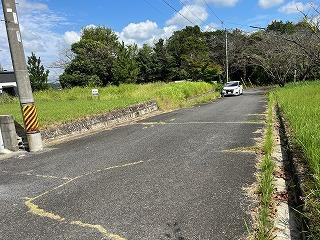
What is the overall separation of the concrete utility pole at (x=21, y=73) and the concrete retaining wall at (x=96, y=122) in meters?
0.90

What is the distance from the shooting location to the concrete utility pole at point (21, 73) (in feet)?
29.3

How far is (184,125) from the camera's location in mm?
12602

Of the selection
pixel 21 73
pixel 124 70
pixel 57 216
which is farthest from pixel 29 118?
pixel 124 70

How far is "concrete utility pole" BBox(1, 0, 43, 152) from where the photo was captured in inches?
352

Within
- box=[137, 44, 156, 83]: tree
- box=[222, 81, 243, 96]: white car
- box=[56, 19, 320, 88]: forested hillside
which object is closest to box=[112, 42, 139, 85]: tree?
box=[56, 19, 320, 88]: forested hillside

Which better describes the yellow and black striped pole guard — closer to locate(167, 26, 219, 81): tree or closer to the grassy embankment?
the grassy embankment

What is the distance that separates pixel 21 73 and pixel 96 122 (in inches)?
162

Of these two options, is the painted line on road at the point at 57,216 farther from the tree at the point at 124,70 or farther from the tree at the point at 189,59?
the tree at the point at 189,59

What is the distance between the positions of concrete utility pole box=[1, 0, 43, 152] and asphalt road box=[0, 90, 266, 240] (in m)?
0.71

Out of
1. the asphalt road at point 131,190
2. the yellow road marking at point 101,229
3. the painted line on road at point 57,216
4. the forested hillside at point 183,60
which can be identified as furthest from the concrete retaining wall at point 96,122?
the forested hillside at point 183,60

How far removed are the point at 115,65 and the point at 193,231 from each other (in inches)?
1738

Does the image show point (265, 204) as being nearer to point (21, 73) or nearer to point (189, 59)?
point (21, 73)

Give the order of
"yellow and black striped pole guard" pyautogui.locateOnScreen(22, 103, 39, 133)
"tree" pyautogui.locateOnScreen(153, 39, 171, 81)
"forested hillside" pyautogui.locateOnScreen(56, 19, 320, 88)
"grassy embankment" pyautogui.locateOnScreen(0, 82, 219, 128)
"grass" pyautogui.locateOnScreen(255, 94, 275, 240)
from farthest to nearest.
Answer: "tree" pyautogui.locateOnScreen(153, 39, 171, 81)
"forested hillside" pyautogui.locateOnScreen(56, 19, 320, 88)
"grassy embankment" pyautogui.locateOnScreen(0, 82, 219, 128)
"yellow and black striped pole guard" pyautogui.locateOnScreen(22, 103, 39, 133)
"grass" pyautogui.locateOnScreen(255, 94, 275, 240)

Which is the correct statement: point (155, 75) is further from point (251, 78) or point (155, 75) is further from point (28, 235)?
point (28, 235)
